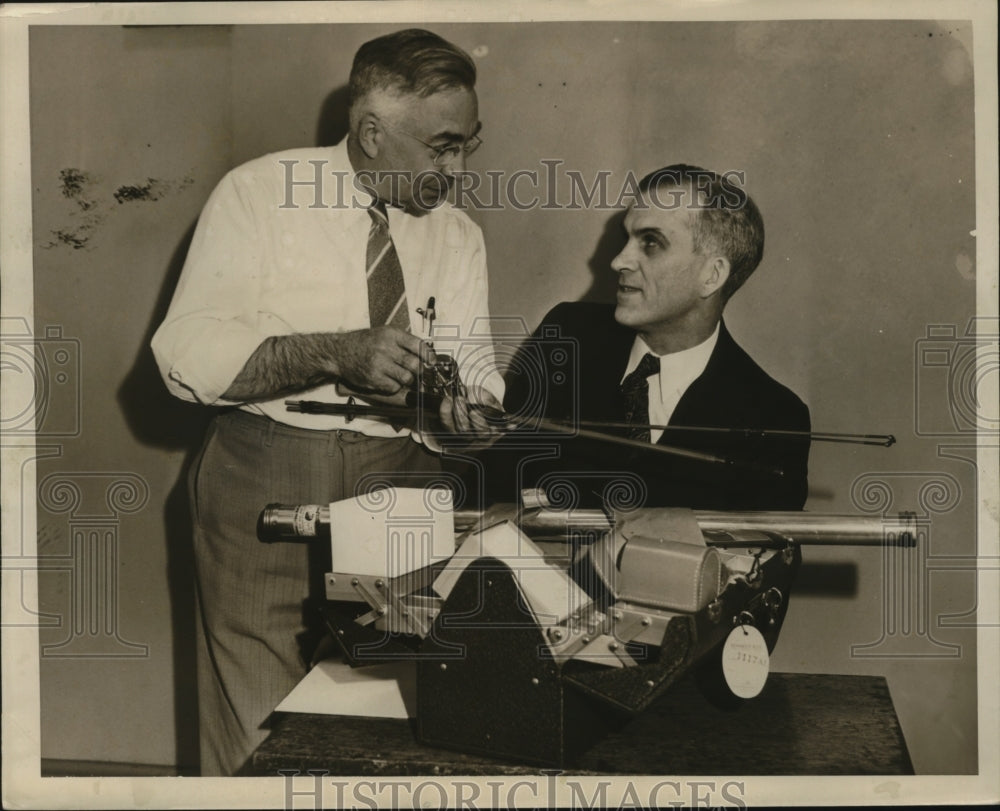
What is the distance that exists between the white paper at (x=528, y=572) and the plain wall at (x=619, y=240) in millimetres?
495

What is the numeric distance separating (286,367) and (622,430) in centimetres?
59

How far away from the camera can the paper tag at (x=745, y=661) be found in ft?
5.90

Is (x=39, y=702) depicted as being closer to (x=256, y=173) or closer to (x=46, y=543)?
(x=46, y=543)

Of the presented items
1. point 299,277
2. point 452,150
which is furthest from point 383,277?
point 452,150

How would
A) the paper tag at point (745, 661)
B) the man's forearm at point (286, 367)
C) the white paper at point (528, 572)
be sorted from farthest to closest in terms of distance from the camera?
1. the man's forearm at point (286, 367)
2. the paper tag at point (745, 661)
3. the white paper at point (528, 572)

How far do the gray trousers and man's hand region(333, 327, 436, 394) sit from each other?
97 mm

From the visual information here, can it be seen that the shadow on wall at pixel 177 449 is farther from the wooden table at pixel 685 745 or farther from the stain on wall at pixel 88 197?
the wooden table at pixel 685 745

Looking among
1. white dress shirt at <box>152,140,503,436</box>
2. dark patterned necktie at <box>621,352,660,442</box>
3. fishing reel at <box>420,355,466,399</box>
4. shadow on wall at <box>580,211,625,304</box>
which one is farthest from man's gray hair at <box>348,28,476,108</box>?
dark patterned necktie at <box>621,352,660,442</box>

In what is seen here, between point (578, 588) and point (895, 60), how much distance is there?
1.08 meters

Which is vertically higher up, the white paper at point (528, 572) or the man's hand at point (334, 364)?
the man's hand at point (334, 364)

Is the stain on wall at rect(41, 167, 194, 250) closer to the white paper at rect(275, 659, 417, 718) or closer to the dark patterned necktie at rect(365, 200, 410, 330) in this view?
the dark patterned necktie at rect(365, 200, 410, 330)

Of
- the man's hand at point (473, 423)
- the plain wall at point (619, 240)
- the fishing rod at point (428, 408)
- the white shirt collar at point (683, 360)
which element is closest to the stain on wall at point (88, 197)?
the plain wall at point (619, 240)

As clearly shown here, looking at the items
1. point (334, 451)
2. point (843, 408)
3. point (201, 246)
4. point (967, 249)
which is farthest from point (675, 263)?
point (201, 246)

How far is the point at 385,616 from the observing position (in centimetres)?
176
